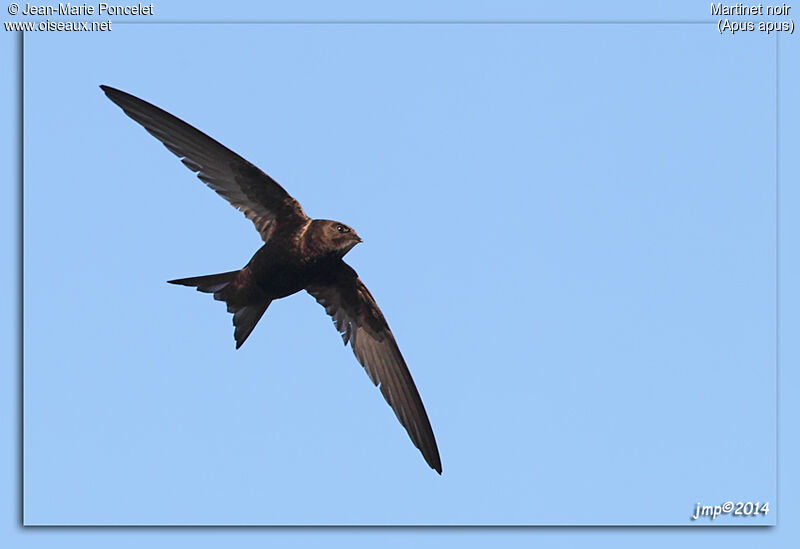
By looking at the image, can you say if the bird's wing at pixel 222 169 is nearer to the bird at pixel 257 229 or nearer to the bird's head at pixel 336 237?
the bird at pixel 257 229

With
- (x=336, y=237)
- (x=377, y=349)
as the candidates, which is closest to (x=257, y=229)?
(x=336, y=237)

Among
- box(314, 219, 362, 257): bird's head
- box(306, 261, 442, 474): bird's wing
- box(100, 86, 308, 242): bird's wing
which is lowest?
box(306, 261, 442, 474): bird's wing

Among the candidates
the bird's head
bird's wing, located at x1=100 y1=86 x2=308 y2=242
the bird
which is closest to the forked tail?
the bird

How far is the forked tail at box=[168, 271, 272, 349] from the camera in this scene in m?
11.7

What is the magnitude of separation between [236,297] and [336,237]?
1.12 meters

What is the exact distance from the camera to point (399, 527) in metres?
10.9

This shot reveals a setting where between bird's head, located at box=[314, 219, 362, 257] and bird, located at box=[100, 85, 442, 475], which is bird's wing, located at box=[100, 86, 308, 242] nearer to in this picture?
bird, located at box=[100, 85, 442, 475]

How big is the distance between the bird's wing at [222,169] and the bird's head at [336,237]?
A: 1.06ft

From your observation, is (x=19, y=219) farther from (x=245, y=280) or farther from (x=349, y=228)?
(x=349, y=228)

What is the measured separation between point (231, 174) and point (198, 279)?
931mm

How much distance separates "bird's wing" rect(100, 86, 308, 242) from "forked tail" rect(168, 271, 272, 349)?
471 millimetres

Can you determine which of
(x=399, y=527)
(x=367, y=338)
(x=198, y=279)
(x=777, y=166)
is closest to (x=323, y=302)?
(x=367, y=338)

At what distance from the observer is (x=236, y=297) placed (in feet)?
38.5

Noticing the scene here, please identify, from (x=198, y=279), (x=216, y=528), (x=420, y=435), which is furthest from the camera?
(x=420, y=435)
